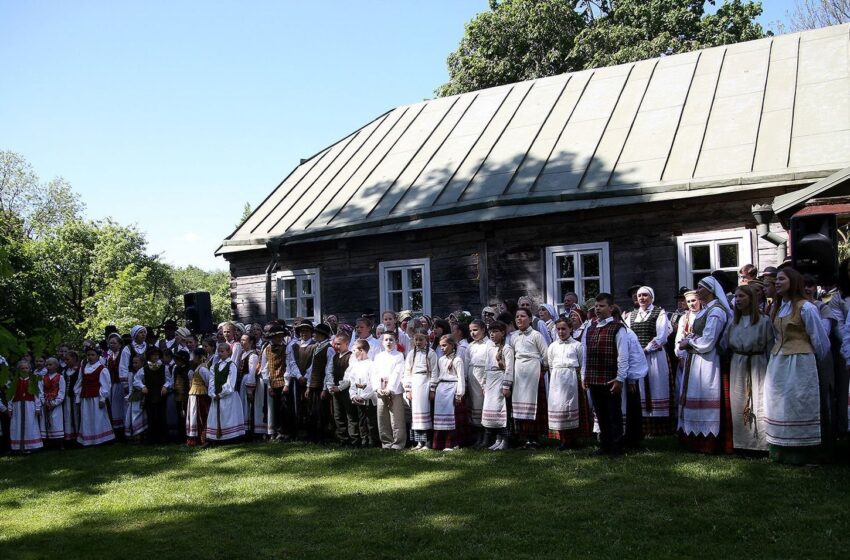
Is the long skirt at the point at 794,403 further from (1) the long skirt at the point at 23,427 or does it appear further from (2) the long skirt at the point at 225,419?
(1) the long skirt at the point at 23,427

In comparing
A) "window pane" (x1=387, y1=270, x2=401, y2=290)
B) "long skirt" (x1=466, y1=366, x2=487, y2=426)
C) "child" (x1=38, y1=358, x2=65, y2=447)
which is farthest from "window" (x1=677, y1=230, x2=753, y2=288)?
"child" (x1=38, y1=358, x2=65, y2=447)

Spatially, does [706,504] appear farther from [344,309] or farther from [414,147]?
[414,147]

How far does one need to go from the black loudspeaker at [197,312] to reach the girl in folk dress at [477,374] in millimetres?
7629

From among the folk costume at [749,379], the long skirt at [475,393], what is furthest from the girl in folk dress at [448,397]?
the folk costume at [749,379]

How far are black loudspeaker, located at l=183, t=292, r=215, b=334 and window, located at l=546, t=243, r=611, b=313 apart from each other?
22.2 feet

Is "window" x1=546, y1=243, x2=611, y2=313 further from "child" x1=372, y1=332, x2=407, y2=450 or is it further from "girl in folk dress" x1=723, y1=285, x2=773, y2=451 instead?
"girl in folk dress" x1=723, y1=285, x2=773, y2=451

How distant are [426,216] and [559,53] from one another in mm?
17433

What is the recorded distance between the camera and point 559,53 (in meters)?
30.4

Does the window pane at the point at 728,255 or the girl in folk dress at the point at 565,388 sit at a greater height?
the window pane at the point at 728,255

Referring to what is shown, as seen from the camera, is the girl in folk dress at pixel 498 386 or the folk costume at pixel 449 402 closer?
the girl in folk dress at pixel 498 386

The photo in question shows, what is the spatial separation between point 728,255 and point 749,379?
4.87 meters

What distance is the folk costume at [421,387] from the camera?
10.3 meters

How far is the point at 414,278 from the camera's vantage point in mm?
16531

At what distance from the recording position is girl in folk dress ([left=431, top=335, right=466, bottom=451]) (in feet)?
33.2
